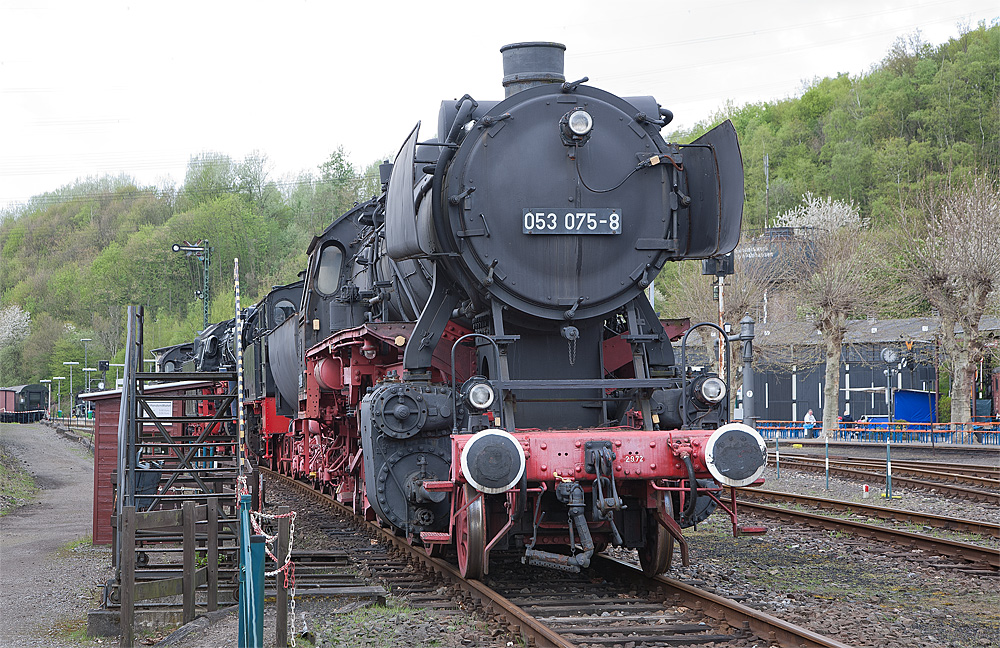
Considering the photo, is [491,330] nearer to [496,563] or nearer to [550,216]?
[550,216]

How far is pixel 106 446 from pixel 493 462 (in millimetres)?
6778

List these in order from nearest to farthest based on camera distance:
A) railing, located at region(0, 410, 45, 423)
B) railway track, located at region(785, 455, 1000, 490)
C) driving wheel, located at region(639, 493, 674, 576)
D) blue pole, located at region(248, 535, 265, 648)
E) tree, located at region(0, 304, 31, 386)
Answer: blue pole, located at region(248, 535, 265, 648), driving wheel, located at region(639, 493, 674, 576), railway track, located at region(785, 455, 1000, 490), railing, located at region(0, 410, 45, 423), tree, located at region(0, 304, 31, 386)

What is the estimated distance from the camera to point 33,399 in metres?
71.7

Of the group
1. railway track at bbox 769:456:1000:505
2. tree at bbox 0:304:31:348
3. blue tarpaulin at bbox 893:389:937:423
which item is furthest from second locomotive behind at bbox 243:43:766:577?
tree at bbox 0:304:31:348

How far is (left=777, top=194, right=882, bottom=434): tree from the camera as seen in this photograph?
29750 mm

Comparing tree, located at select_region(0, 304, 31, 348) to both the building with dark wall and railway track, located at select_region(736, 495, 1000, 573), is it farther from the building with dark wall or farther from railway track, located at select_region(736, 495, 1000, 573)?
railway track, located at select_region(736, 495, 1000, 573)

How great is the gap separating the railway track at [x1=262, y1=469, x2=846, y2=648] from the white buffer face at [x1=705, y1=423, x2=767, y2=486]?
2.66ft

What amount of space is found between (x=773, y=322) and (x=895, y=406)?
647 cm

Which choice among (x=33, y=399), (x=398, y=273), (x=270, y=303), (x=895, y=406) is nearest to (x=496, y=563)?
(x=398, y=273)

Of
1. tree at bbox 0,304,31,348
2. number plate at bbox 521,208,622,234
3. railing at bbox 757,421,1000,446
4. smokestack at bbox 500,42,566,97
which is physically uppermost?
tree at bbox 0,304,31,348

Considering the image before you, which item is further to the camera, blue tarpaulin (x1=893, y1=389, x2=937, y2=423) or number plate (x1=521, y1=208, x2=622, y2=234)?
blue tarpaulin (x1=893, y1=389, x2=937, y2=423)

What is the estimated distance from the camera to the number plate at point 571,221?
7055mm

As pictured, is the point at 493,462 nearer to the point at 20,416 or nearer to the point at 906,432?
the point at 906,432

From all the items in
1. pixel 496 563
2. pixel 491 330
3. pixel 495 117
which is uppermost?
pixel 495 117
